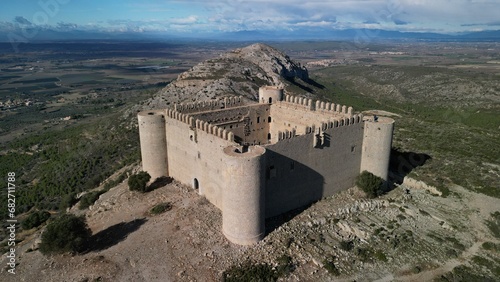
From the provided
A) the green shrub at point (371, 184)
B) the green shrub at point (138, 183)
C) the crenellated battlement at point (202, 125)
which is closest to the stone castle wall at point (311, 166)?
the green shrub at point (371, 184)

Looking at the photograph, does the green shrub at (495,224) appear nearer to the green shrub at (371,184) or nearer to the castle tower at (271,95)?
the green shrub at (371,184)

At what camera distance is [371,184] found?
26.4m

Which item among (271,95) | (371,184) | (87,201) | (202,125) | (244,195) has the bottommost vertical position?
(87,201)

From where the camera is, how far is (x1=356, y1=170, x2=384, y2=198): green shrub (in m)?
26.3

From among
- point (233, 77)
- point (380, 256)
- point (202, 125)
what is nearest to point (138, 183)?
point (202, 125)

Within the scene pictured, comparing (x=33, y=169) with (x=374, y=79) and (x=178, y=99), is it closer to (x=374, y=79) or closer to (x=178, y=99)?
(x=178, y=99)

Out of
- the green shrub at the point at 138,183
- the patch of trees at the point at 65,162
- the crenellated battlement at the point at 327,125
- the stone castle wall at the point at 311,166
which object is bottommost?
the patch of trees at the point at 65,162

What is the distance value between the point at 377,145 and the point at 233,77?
49.2 meters

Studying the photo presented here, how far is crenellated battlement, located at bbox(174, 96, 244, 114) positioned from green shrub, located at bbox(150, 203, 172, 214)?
25.9 ft

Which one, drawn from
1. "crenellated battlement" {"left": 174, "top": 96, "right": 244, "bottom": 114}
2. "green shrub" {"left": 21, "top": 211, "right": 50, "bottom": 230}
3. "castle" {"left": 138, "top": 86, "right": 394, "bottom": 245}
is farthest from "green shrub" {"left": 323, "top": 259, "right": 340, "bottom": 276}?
"green shrub" {"left": 21, "top": 211, "right": 50, "bottom": 230}

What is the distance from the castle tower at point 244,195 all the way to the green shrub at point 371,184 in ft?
31.7

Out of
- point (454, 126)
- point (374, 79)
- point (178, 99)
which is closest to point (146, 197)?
point (178, 99)

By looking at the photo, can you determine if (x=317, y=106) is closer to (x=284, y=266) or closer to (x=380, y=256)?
(x=380, y=256)

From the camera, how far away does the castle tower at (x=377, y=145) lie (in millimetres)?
26312
